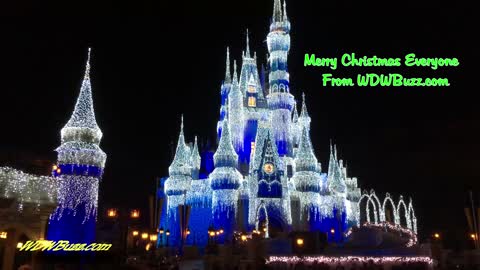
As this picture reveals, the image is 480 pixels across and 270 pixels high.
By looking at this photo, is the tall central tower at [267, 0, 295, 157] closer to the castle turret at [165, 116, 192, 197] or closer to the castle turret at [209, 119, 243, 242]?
the castle turret at [209, 119, 243, 242]

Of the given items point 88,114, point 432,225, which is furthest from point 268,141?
point 432,225

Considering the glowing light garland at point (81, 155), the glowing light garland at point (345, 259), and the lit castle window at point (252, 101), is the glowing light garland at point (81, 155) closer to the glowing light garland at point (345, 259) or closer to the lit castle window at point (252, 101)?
the glowing light garland at point (345, 259)

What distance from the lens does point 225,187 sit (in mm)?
45375

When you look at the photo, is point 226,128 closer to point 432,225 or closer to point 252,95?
point 252,95

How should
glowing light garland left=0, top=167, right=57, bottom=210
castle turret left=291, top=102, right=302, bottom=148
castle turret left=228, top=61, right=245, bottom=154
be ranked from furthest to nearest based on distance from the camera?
castle turret left=291, top=102, right=302, bottom=148, castle turret left=228, top=61, right=245, bottom=154, glowing light garland left=0, top=167, right=57, bottom=210

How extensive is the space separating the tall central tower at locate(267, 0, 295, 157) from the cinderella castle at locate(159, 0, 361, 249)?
0.35 feet

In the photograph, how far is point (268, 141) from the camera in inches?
1886

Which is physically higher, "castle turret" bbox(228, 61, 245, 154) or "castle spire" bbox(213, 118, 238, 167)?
"castle turret" bbox(228, 61, 245, 154)

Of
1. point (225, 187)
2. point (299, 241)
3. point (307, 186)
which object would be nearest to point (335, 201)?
point (307, 186)

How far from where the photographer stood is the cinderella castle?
45844 millimetres

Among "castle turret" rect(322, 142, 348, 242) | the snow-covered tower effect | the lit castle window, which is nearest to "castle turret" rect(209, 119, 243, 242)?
the lit castle window

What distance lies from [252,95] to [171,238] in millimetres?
17613

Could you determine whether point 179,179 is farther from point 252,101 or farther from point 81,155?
point 81,155

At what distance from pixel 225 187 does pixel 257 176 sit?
3.55 meters
